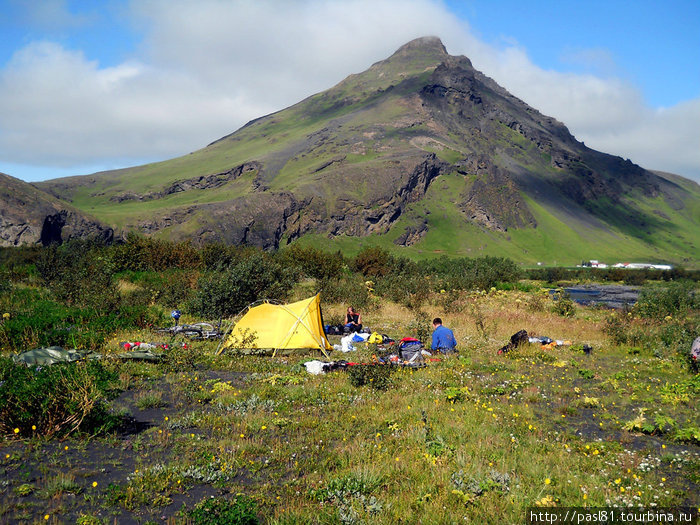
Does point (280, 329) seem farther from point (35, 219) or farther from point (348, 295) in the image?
point (35, 219)

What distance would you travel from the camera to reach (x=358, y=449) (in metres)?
7.68

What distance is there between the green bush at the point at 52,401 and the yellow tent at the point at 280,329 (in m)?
7.65

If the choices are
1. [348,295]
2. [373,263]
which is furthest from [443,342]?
[373,263]

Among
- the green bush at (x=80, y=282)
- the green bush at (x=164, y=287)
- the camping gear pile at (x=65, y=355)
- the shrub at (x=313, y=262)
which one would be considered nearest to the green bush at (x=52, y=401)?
the camping gear pile at (x=65, y=355)

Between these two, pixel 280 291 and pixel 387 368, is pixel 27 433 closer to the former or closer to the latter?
pixel 387 368

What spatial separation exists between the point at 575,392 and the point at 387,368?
4919 mm

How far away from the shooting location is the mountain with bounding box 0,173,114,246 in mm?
113438

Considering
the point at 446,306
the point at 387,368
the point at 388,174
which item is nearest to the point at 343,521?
the point at 387,368

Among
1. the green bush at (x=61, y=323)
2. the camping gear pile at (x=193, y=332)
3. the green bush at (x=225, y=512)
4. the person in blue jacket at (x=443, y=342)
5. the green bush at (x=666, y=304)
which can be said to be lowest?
the green bush at (x=666, y=304)

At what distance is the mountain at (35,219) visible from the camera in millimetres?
113438

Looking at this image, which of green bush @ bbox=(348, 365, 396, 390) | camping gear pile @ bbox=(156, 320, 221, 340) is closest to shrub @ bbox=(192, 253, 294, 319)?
camping gear pile @ bbox=(156, 320, 221, 340)

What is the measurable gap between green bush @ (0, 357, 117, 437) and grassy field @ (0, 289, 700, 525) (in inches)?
9.3

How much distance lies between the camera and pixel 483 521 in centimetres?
582

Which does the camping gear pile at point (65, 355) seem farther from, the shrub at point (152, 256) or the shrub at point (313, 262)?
the shrub at point (313, 262)
